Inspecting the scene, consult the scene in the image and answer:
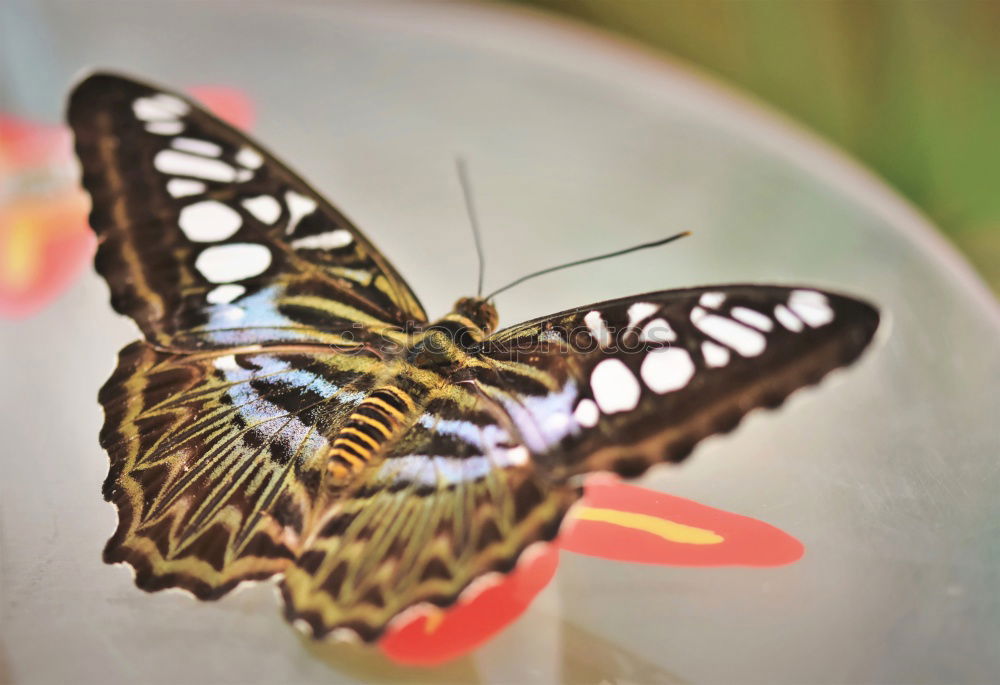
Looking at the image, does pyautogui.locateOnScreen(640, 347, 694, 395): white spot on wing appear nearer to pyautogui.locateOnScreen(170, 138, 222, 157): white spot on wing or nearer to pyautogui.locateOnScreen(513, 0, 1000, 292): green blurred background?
pyautogui.locateOnScreen(170, 138, 222, 157): white spot on wing

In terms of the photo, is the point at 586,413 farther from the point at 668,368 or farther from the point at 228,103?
the point at 228,103

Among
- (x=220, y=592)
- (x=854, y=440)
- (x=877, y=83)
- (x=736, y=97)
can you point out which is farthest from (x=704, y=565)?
(x=877, y=83)

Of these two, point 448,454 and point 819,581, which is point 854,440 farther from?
point 448,454

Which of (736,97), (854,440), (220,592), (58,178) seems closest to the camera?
(220,592)

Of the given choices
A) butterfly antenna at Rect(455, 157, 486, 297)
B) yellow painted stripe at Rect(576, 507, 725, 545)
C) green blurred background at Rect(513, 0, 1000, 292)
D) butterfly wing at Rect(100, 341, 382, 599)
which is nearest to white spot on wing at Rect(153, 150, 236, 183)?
butterfly wing at Rect(100, 341, 382, 599)

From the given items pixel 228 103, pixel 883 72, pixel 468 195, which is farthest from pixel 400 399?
pixel 883 72
